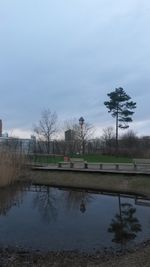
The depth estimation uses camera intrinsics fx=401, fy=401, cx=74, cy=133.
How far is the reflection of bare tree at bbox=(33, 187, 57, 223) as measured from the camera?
51.2 feet

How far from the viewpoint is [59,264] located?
8.62 meters

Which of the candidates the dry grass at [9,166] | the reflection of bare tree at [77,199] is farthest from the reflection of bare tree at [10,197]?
the reflection of bare tree at [77,199]

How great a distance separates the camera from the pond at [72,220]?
11.4 metres

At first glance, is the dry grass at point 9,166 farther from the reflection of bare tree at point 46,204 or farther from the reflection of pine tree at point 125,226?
the reflection of pine tree at point 125,226

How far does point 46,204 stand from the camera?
18.6 m

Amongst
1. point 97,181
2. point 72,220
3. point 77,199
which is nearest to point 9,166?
point 97,181

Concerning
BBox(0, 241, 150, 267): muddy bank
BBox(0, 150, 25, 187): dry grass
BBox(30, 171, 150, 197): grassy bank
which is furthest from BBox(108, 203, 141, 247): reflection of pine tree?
BBox(0, 150, 25, 187): dry grass

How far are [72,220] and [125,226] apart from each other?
2.10 m

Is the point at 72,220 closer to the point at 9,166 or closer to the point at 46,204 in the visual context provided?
the point at 46,204

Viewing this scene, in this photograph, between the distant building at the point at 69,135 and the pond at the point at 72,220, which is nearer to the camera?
the pond at the point at 72,220

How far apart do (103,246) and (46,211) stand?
20.3 ft

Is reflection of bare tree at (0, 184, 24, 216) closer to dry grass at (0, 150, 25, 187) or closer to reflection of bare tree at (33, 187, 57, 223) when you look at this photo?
dry grass at (0, 150, 25, 187)

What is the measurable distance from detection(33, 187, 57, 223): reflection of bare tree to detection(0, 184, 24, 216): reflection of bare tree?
89cm

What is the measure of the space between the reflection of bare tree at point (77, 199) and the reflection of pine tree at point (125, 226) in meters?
1.94
